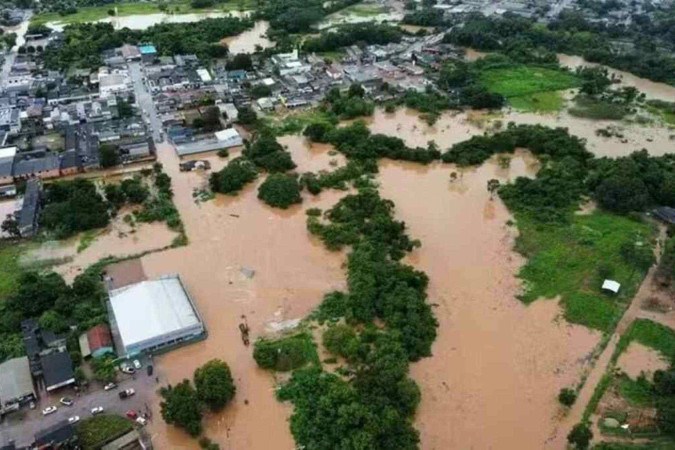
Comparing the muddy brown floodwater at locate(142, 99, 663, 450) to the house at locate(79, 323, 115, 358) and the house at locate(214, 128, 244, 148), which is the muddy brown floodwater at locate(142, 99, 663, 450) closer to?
the house at locate(214, 128, 244, 148)

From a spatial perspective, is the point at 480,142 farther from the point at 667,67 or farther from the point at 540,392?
the point at 667,67

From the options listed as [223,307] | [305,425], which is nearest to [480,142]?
[223,307]

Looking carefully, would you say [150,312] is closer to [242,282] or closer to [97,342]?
[97,342]

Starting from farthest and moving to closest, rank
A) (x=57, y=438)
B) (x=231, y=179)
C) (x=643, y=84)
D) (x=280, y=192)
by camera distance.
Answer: (x=643, y=84)
(x=231, y=179)
(x=280, y=192)
(x=57, y=438)

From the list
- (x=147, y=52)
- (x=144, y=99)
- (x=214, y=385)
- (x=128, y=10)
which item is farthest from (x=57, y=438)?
(x=128, y=10)

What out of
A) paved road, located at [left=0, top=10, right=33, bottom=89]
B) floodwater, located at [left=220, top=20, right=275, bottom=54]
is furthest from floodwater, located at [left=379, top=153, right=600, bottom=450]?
paved road, located at [left=0, top=10, right=33, bottom=89]

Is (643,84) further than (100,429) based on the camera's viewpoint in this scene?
Yes
